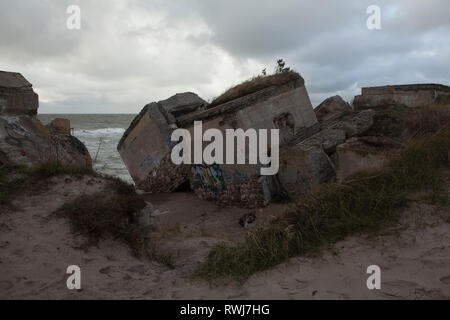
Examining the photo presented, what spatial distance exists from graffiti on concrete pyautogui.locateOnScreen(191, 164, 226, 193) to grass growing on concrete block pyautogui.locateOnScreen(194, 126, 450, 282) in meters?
3.33

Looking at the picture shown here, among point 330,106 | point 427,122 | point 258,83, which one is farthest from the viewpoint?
point 330,106

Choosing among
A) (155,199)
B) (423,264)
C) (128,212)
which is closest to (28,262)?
(128,212)

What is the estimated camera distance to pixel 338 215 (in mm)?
3762

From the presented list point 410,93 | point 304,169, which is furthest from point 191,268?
point 410,93

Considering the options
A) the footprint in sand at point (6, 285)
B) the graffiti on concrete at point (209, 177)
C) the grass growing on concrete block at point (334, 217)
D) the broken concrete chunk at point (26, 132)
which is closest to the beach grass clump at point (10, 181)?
the broken concrete chunk at point (26, 132)

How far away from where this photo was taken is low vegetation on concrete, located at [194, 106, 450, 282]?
3457 millimetres

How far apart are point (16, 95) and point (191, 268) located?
15.1 feet

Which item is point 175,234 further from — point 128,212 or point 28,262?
point 28,262

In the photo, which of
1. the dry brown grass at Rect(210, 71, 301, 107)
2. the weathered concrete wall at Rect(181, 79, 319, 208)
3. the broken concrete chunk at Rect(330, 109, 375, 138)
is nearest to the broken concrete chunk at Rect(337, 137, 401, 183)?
the broken concrete chunk at Rect(330, 109, 375, 138)

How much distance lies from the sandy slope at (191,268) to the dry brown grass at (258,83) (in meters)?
3.99

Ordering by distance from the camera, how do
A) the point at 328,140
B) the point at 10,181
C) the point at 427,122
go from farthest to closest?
1. the point at 328,140
2. the point at 427,122
3. the point at 10,181

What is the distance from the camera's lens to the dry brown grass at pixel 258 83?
7246mm

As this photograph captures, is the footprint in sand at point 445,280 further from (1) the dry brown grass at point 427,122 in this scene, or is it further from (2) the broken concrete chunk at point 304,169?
(2) the broken concrete chunk at point 304,169

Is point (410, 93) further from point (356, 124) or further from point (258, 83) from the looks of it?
point (258, 83)
